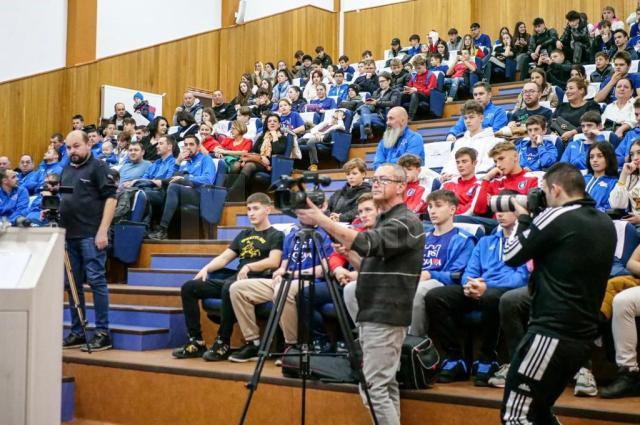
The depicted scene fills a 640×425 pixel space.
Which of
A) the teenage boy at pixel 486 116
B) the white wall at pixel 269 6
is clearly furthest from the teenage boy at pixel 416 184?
the white wall at pixel 269 6

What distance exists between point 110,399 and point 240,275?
101 cm

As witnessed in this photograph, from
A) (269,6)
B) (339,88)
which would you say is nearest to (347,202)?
(339,88)

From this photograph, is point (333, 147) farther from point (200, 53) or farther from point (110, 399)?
point (200, 53)

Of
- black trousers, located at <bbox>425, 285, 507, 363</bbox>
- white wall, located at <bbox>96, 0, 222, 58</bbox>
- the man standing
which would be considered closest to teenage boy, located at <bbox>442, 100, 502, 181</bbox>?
the man standing

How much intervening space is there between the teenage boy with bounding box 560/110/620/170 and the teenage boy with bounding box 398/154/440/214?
3.20 feet

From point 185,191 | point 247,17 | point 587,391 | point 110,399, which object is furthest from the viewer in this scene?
point 247,17

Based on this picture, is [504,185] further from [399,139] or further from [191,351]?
[191,351]

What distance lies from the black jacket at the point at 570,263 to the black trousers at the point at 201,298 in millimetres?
2249

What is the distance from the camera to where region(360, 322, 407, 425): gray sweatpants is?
3004mm

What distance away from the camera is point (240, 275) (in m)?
4.46

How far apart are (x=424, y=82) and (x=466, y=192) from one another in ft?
14.3

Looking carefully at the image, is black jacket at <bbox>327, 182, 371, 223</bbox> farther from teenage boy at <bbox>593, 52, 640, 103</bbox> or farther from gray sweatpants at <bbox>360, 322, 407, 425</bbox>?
teenage boy at <bbox>593, 52, 640, 103</bbox>

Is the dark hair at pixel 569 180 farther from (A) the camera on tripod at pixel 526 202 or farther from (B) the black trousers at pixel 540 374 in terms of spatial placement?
(B) the black trousers at pixel 540 374

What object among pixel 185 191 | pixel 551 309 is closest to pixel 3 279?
pixel 551 309
